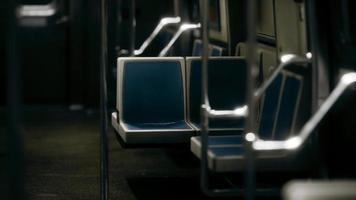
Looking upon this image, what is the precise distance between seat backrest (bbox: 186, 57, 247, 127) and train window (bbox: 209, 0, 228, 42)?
119 cm

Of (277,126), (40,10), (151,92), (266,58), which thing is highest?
(40,10)

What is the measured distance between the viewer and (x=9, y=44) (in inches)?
101

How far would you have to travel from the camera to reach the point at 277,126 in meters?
5.80

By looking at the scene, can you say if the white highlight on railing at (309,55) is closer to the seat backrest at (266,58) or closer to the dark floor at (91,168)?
the seat backrest at (266,58)

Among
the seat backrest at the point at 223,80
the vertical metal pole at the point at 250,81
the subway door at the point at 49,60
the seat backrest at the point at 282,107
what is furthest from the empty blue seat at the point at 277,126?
the subway door at the point at 49,60

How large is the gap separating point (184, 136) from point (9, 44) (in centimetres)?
418

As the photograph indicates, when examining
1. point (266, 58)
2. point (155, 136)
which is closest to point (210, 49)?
point (266, 58)

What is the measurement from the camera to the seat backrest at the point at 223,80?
7086 mm

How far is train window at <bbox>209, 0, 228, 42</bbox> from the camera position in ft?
27.3

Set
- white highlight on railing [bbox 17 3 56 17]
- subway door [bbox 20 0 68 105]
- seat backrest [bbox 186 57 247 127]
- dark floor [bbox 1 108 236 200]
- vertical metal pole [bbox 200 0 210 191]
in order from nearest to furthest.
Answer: vertical metal pole [bbox 200 0 210 191]
dark floor [bbox 1 108 236 200]
seat backrest [bbox 186 57 247 127]
white highlight on railing [bbox 17 3 56 17]
subway door [bbox 20 0 68 105]

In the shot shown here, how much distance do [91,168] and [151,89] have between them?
34.7 inches

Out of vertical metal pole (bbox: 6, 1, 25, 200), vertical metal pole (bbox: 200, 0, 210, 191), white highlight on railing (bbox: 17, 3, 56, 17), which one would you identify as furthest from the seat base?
vertical metal pole (bbox: 6, 1, 25, 200)

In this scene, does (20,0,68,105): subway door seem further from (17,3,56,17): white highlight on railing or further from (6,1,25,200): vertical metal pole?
(6,1,25,200): vertical metal pole

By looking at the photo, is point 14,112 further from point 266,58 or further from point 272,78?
point 266,58
